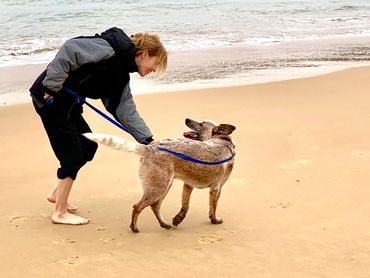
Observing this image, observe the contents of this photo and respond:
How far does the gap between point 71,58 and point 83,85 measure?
30 centimetres

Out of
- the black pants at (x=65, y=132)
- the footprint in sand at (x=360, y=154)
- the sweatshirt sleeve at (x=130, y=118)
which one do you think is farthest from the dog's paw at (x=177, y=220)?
Answer: the footprint in sand at (x=360, y=154)

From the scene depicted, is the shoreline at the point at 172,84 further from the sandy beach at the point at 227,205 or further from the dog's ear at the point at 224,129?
the dog's ear at the point at 224,129

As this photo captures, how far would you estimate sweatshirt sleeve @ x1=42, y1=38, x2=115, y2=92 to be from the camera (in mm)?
4051

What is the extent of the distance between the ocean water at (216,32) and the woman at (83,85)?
16.9 feet

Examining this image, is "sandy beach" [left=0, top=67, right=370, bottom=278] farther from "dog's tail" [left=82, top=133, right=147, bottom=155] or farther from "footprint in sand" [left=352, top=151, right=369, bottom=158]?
"dog's tail" [left=82, top=133, right=147, bottom=155]

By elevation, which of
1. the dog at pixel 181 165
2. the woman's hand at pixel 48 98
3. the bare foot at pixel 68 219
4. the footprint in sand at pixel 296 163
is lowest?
the footprint in sand at pixel 296 163

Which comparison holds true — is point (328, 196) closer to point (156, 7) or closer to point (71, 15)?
point (71, 15)

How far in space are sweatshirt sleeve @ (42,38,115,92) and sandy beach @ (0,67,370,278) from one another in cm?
115

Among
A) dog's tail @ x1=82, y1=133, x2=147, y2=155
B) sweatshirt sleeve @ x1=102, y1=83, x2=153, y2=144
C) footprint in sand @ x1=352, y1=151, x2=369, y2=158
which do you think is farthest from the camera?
footprint in sand @ x1=352, y1=151, x2=369, y2=158

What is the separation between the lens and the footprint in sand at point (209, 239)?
4.15m

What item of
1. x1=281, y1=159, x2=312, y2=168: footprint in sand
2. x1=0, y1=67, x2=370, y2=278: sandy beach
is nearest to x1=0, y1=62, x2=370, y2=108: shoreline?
x1=0, y1=67, x2=370, y2=278: sandy beach

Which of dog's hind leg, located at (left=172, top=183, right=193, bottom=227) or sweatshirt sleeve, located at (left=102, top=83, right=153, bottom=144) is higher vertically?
sweatshirt sleeve, located at (left=102, top=83, right=153, bottom=144)

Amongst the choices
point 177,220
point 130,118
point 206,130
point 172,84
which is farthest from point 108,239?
point 172,84

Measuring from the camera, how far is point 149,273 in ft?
11.8
